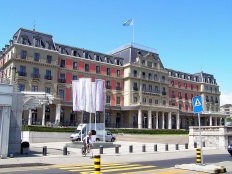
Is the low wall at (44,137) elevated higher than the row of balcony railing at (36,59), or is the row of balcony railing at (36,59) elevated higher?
the row of balcony railing at (36,59)

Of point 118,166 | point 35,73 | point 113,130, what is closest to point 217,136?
point 118,166

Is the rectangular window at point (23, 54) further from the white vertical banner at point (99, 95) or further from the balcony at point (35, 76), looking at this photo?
the white vertical banner at point (99, 95)

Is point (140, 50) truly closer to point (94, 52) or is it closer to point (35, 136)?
point (94, 52)

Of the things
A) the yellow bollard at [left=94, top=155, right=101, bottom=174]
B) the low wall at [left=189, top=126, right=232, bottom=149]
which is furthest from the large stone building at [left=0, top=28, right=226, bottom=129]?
the yellow bollard at [left=94, top=155, right=101, bottom=174]

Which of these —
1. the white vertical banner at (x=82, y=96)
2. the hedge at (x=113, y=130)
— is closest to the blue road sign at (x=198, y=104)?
the white vertical banner at (x=82, y=96)

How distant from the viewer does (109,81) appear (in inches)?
2491

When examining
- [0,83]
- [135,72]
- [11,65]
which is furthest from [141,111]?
[0,83]

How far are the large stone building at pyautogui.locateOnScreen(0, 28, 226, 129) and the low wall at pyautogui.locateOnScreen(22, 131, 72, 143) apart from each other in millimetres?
10582

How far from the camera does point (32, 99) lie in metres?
20.5

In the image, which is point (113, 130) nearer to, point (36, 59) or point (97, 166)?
point (36, 59)

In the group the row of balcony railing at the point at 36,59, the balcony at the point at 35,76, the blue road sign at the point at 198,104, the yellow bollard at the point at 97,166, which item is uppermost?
the row of balcony railing at the point at 36,59

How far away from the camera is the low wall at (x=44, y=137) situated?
33.9 m

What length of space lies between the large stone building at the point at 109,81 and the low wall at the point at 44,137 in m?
10.6

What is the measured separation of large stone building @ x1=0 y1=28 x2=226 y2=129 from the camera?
51.1 m
